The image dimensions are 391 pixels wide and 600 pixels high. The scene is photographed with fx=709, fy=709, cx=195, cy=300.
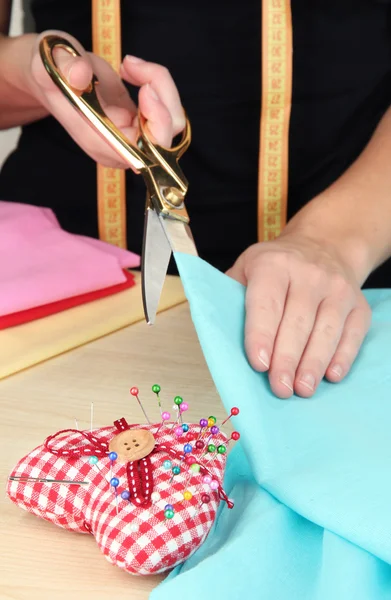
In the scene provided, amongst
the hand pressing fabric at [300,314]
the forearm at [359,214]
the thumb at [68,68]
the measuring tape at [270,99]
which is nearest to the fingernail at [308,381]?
the hand pressing fabric at [300,314]

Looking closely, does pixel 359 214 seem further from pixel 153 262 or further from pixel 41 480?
pixel 41 480

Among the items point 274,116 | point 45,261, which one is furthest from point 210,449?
point 274,116

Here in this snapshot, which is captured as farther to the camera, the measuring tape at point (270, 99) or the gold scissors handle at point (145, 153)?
the measuring tape at point (270, 99)

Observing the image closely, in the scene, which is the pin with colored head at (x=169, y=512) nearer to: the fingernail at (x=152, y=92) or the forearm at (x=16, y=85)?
the fingernail at (x=152, y=92)

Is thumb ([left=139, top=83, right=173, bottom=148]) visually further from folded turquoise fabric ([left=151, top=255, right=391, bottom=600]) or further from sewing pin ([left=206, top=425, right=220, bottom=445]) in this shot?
sewing pin ([left=206, top=425, right=220, bottom=445])

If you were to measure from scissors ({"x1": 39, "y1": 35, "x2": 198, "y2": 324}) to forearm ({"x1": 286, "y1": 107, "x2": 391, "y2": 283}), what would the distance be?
0.16 meters

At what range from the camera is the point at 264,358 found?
0.52m

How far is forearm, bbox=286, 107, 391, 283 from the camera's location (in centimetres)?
72

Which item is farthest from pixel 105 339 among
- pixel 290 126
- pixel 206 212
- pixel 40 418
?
pixel 290 126

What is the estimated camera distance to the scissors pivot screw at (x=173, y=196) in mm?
583

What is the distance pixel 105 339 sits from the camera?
29.3 inches

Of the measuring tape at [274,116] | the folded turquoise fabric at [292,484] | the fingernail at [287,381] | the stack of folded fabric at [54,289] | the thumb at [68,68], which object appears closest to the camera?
the folded turquoise fabric at [292,484]

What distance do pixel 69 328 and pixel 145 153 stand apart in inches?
9.2

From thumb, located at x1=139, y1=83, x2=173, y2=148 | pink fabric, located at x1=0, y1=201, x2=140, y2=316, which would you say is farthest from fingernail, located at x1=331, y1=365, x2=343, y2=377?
pink fabric, located at x1=0, y1=201, x2=140, y2=316
